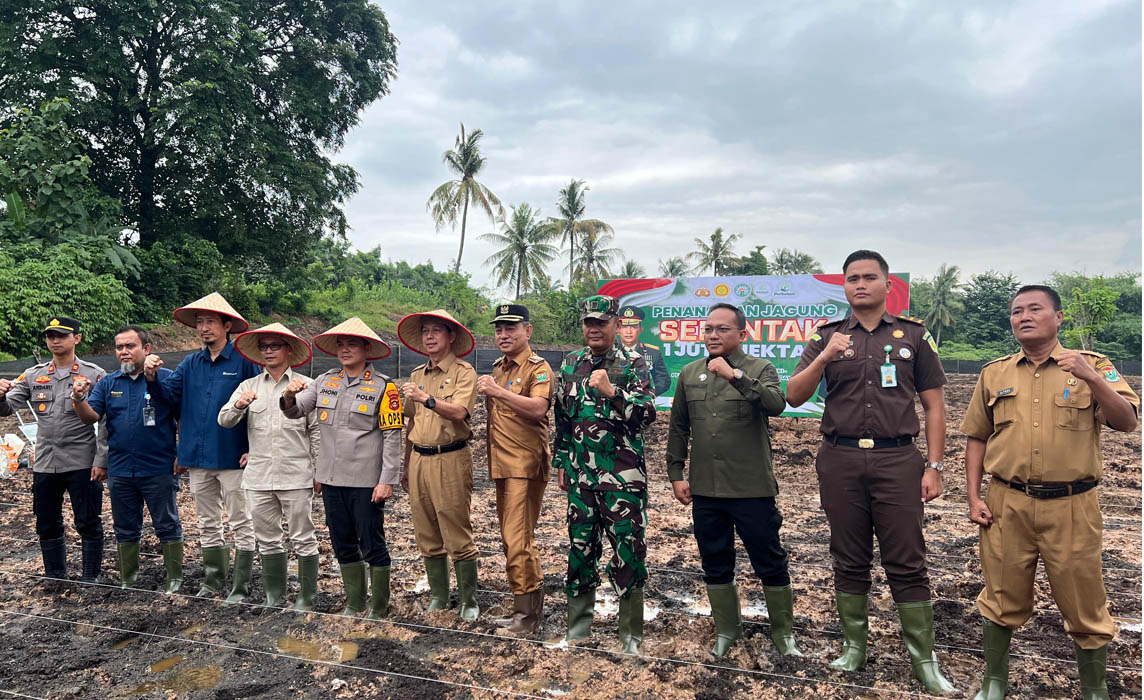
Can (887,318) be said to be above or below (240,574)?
above

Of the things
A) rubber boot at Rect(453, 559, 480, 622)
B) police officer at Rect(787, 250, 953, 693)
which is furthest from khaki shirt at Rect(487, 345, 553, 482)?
police officer at Rect(787, 250, 953, 693)

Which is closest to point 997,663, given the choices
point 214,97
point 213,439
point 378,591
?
point 378,591

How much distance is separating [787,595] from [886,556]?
52 cm

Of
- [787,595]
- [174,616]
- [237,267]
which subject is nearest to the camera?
[787,595]

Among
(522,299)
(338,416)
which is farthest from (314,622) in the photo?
(522,299)

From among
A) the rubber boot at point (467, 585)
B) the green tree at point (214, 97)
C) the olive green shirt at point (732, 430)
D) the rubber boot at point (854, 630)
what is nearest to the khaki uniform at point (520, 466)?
the rubber boot at point (467, 585)

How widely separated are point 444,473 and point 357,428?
524 mm

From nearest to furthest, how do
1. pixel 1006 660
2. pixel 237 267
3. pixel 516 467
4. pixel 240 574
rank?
pixel 1006 660 < pixel 516 467 < pixel 240 574 < pixel 237 267

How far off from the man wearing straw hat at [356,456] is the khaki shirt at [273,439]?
5.0 inches

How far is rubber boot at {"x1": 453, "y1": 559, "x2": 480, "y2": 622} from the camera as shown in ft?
11.8

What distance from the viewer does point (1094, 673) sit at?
2.59 metres

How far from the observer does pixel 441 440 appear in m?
3.52

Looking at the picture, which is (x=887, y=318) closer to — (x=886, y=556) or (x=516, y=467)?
(x=886, y=556)

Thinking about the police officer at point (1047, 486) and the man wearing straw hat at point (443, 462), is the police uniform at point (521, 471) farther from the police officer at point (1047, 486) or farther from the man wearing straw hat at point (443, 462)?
the police officer at point (1047, 486)
